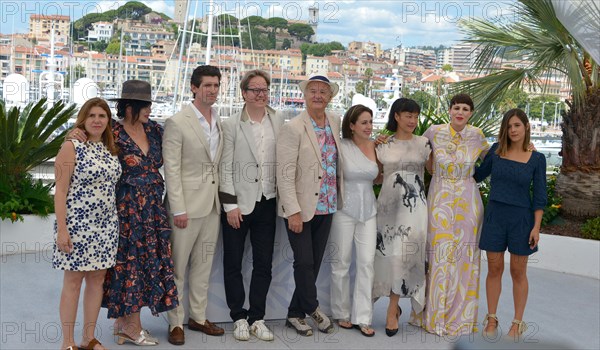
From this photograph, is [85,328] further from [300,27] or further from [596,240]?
[300,27]

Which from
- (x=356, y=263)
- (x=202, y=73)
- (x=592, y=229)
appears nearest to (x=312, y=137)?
(x=202, y=73)

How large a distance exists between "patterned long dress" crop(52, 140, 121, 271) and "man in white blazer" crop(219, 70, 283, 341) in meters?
0.77

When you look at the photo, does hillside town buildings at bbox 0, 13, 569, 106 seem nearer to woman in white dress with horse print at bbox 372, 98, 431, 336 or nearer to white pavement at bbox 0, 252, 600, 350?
white pavement at bbox 0, 252, 600, 350

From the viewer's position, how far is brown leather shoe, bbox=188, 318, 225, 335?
184 inches

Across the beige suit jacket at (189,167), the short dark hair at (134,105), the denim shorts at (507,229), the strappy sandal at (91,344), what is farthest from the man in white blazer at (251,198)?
the denim shorts at (507,229)

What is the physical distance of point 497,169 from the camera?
4.70m

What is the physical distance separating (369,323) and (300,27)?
146ft

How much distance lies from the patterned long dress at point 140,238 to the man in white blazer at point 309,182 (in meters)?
0.74

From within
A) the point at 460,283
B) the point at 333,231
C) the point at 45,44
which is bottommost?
the point at 460,283

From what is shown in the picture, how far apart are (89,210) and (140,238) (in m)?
0.40

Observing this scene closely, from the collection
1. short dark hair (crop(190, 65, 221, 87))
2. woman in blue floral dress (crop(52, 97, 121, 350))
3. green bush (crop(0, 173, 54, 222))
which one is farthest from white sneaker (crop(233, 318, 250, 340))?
green bush (crop(0, 173, 54, 222))

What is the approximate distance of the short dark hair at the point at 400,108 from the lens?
15.4ft

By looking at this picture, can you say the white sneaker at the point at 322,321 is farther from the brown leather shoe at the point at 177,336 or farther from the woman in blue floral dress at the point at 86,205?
the woman in blue floral dress at the point at 86,205

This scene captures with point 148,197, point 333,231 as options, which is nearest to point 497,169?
point 333,231
